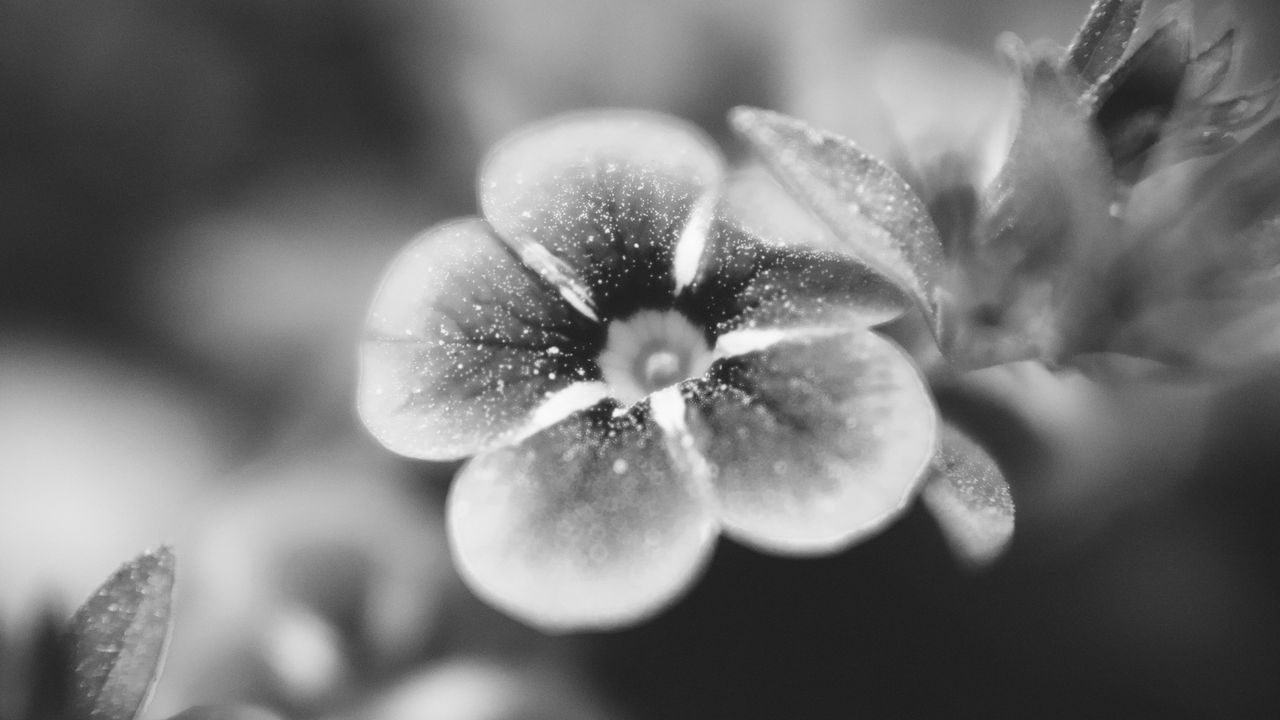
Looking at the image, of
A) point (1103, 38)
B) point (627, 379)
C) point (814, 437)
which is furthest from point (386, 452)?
point (1103, 38)

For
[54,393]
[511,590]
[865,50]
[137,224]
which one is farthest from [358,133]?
[511,590]

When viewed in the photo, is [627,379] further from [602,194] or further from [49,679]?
[49,679]

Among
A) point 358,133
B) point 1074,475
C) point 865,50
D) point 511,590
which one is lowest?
point 1074,475

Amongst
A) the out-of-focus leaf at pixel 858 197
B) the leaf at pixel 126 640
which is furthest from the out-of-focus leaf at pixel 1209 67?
the leaf at pixel 126 640

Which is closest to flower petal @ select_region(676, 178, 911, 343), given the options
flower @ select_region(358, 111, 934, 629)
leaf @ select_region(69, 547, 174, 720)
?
flower @ select_region(358, 111, 934, 629)

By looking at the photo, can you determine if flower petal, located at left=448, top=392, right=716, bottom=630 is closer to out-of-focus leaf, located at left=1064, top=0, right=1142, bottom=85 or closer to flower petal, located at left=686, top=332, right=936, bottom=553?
flower petal, located at left=686, top=332, right=936, bottom=553

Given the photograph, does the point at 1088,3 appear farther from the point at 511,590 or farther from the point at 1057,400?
the point at 511,590

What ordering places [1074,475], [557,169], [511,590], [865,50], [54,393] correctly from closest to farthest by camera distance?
1. [511,590]
2. [557,169]
3. [1074,475]
4. [54,393]
5. [865,50]
